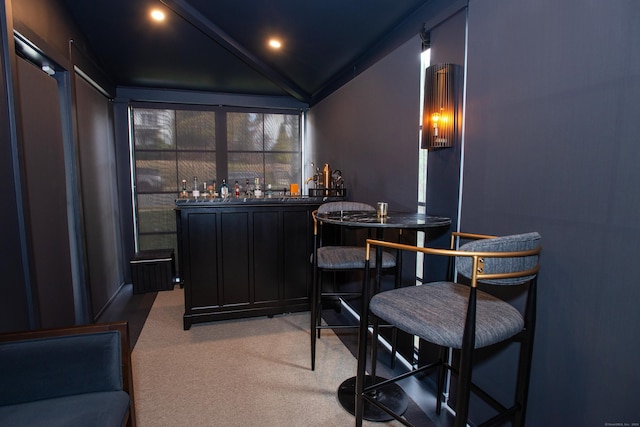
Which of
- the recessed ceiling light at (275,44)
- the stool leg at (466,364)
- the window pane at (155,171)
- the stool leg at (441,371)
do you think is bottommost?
the stool leg at (441,371)

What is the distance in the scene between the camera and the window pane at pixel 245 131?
4.50 meters

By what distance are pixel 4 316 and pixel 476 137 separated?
2451mm

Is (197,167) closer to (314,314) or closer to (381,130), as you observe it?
(381,130)

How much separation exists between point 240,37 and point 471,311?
9.52ft

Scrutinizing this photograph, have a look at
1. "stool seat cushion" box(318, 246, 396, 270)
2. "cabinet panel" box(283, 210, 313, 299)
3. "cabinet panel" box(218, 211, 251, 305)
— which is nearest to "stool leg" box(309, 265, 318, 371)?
"stool seat cushion" box(318, 246, 396, 270)

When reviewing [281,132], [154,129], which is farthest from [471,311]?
[154,129]

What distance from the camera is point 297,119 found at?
4.75 m

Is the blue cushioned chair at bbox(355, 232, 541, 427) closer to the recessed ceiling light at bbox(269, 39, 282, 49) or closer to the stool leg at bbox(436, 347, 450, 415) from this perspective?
the stool leg at bbox(436, 347, 450, 415)

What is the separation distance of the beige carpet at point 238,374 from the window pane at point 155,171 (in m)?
1.91

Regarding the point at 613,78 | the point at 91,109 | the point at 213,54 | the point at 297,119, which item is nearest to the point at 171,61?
the point at 213,54

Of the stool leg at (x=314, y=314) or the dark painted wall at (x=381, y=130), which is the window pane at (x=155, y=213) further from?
the stool leg at (x=314, y=314)

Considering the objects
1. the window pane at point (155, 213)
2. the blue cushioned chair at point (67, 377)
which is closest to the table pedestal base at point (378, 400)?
the blue cushioned chair at point (67, 377)

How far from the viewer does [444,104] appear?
174cm

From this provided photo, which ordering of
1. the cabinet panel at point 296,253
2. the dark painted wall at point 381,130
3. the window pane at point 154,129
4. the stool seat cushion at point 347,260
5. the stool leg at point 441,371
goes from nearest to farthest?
the stool leg at point 441,371 → the stool seat cushion at point 347,260 → the dark painted wall at point 381,130 → the cabinet panel at point 296,253 → the window pane at point 154,129
